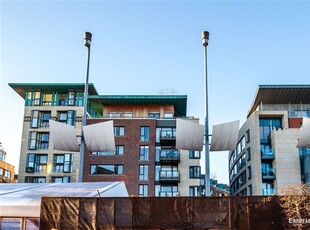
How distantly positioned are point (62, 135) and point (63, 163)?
3329 cm

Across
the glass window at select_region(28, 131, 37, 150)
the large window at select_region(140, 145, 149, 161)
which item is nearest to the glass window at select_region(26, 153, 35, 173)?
the glass window at select_region(28, 131, 37, 150)

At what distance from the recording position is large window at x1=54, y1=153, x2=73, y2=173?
56.2 meters

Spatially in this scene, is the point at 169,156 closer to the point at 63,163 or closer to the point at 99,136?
the point at 63,163

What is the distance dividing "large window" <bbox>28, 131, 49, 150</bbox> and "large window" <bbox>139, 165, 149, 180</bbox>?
1442 centimetres

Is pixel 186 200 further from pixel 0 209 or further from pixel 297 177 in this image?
pixel 297 177

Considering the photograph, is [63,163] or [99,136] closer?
[99,136]

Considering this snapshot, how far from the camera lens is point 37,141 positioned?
58.2m

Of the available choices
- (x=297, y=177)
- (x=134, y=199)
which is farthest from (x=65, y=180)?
(x=134, y=199)

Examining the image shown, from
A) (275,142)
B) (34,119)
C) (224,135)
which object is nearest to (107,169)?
(34,119)

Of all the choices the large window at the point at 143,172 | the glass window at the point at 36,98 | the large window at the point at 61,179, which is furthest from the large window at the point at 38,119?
the large window at the point at 143,172

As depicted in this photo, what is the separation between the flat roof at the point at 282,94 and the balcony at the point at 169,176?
14761mm

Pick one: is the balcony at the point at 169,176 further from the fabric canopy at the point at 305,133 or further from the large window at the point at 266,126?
the fabric canopy at the point at 305,133

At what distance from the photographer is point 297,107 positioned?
55.6 m

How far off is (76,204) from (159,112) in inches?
1625
